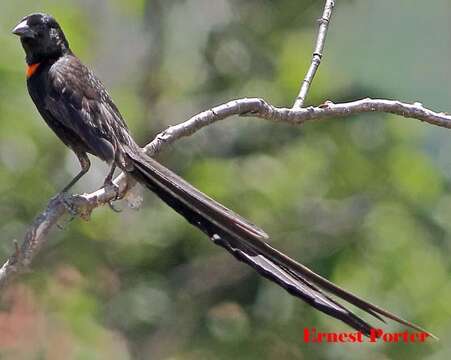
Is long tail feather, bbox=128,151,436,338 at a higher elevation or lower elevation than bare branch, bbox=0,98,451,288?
lower

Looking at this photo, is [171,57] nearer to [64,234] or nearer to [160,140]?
[64,234]

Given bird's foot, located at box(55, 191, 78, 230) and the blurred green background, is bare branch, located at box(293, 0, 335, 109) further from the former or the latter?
the blurred green background

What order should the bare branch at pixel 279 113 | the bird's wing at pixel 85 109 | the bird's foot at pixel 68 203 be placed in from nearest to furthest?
the bird's foot at pixel 68 203
the bare branch at pixel 279 113
the bird's wing at pixel 85 109

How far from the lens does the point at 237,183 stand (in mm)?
6375

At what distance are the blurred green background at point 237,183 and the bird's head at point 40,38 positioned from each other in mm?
879

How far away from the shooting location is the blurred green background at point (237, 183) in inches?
223

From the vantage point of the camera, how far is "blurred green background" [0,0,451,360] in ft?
18.6

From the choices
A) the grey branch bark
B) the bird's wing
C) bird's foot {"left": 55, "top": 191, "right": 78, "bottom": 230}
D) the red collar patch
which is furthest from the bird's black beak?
bird's foot {"left": 55, "top": 191, "right": 78, "bottom": 230}

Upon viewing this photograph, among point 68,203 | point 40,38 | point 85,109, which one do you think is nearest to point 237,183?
point 40,38

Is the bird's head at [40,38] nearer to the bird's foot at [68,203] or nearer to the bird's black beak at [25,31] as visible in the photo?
the bird's black beak at [25,31]

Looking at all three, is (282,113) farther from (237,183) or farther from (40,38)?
(237,183)

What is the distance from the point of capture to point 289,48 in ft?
22.6

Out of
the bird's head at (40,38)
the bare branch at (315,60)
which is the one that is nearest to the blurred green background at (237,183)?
the bird's head at (40,38)

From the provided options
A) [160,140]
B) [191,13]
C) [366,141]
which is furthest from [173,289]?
[160,140]
